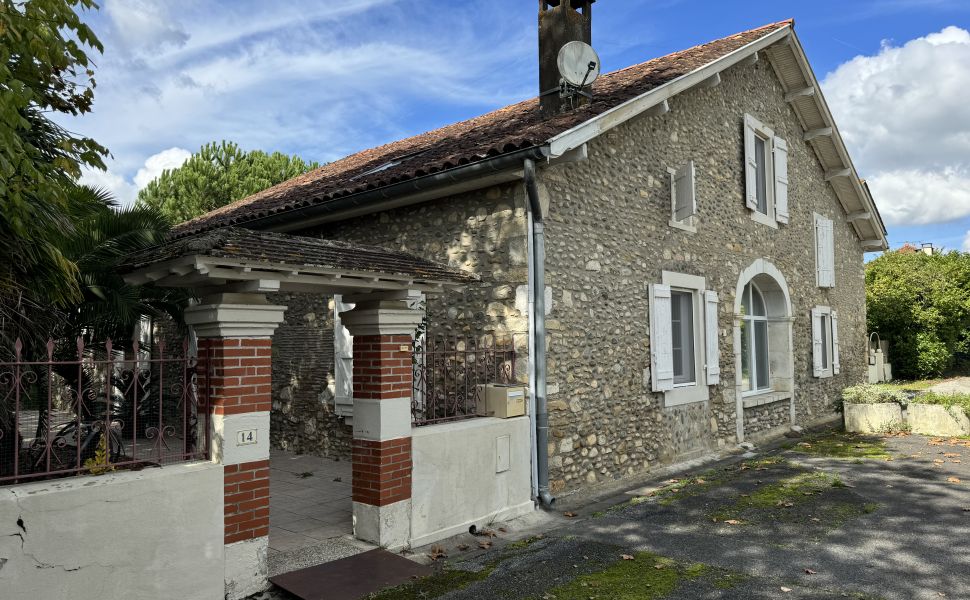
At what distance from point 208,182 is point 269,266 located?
18.7m

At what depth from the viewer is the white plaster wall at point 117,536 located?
328 cm

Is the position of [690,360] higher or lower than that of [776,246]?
lower

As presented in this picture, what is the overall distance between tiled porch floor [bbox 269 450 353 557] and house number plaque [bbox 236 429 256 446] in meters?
1.09

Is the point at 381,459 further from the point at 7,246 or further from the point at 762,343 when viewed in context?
the point at 762,343

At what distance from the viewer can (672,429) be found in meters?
8.23

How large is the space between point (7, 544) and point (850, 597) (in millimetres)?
4847

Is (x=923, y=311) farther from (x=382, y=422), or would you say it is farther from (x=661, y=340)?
(x=382, y=422)

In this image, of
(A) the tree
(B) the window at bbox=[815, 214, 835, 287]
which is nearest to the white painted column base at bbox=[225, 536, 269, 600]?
(B) the window at bbox=[815, 214, 835, 287]

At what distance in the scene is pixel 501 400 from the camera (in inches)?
238

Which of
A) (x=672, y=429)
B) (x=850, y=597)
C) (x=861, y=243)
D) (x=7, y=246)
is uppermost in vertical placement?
(x=861, y=243)

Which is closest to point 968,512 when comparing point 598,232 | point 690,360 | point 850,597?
point 850,597

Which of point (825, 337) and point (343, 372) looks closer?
point (343, 372)

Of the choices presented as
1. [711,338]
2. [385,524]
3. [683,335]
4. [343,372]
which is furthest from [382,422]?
[711,338]

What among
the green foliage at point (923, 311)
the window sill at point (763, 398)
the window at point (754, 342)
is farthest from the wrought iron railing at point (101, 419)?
the green foliage at point (923, 311)
